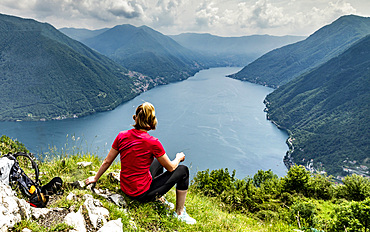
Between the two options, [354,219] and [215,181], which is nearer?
[354,219]

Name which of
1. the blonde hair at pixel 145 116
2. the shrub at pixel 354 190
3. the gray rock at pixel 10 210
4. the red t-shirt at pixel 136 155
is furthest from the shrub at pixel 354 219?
the shrub at pixel 354 190

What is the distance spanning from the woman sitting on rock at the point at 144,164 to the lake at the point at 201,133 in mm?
44200

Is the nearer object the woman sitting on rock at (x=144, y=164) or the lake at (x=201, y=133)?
the woman sitting on rock at (x=144, y=164)

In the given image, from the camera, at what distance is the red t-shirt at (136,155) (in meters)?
2.61

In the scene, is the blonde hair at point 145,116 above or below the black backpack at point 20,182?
above

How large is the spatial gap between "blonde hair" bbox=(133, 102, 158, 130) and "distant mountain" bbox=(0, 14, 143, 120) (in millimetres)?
106976

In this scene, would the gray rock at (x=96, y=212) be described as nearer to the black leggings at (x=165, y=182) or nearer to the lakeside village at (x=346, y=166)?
the black leggings at (x=165, y=182)

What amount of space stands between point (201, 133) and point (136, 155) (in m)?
65.0

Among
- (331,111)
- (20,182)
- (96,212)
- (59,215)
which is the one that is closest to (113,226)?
(96,212)

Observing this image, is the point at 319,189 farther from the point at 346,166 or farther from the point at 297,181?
the point at 346,166

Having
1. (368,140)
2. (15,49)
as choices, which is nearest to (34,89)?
(15,49)

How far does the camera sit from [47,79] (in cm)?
12744

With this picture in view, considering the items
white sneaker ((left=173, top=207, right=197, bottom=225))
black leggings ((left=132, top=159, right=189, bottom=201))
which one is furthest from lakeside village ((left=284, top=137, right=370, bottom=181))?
black leggings ((left=132, top=159, right=189, bottom=201))

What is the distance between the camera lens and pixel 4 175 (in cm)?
261
